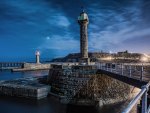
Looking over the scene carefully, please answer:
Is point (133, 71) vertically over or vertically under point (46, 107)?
over

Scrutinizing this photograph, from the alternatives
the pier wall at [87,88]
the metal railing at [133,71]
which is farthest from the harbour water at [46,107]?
the metal railing at [133,71]

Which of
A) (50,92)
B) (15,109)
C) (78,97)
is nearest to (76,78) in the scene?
(78,97)

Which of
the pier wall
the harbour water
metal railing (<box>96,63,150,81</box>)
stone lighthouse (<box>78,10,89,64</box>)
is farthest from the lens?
stone lighthouse (<box>78,10,89,64</box>)

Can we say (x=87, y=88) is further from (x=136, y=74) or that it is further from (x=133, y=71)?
(x=136, y=74)

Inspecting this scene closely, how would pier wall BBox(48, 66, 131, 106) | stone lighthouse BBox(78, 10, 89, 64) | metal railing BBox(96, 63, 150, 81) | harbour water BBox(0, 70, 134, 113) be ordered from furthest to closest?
stone lighthouse BBox(78, 10, 89, 64) < pier wall BBox(48, 66, 131, 106) < harbour water BBox(0, 70, 134, 113) < metal railing BBox(96, 63, 150, 81)

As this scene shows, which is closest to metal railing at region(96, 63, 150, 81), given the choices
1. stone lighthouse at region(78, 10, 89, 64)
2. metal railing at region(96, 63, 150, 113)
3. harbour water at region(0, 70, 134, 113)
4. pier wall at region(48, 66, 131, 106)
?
metal railing at region(96, 63, 150, 113)

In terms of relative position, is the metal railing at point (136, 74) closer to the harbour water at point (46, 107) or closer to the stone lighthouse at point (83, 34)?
the harbour water at point (46, 107)

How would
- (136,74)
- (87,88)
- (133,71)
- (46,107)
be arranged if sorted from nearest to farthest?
(136,74) < (133,71) < (46,107) < (87,88)

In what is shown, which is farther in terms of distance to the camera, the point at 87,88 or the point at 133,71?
the point at 87,88

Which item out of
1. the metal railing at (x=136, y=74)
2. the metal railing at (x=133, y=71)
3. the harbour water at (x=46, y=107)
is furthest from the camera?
the harbour water at (x=46, y=107)

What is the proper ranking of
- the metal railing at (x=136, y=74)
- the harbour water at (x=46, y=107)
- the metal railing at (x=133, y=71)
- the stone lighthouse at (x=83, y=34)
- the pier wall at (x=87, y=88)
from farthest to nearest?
the stone lighthouse at (x=83, y=34) → the pier wall at (x=87, y=88) → the harbour water at (x=46, y=107) → the metal railing at (x=133, y=71) → the metal railing at (x=136, y=74)

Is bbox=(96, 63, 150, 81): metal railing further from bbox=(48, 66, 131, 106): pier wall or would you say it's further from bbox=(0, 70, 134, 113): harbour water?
bbox=(0, 70, 134, 113): harbour water

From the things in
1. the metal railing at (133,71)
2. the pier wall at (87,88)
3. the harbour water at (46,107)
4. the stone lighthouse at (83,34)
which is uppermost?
the stone lighthouse at (83,34)

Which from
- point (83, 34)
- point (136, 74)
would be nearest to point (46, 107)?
point (136, 74)
